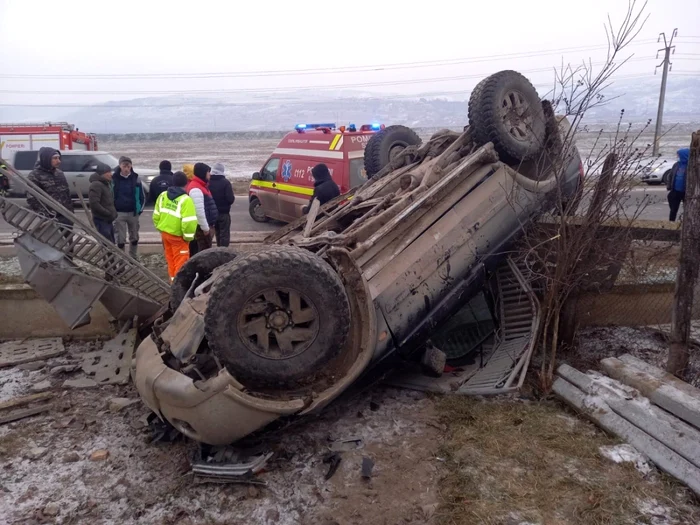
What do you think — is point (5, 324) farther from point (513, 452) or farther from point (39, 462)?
point (513, 452)

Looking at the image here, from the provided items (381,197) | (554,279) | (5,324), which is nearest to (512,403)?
(554,279)

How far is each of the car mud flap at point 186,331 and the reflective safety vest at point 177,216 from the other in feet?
7.05

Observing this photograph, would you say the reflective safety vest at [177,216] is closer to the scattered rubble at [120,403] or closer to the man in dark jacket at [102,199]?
the man in dark jacket at [102,199]

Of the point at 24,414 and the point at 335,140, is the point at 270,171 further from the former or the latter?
the point at 24,414

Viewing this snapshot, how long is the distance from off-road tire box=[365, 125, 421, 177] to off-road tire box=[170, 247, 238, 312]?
99.5 inches

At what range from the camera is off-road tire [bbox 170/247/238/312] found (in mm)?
4703

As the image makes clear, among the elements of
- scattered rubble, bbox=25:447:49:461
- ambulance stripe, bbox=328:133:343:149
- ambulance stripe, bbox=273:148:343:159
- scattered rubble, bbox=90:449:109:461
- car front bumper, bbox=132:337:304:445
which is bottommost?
scattered rubble, bbox=25:447:49:461

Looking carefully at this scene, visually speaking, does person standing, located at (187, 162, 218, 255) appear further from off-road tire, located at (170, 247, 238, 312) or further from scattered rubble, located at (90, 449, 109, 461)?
scattered rubble, located at (90, 449, 109, 461)

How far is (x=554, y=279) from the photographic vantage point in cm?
443

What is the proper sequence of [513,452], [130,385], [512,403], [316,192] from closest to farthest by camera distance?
[513,452] → [512,403] → [130,385] → [316,192]

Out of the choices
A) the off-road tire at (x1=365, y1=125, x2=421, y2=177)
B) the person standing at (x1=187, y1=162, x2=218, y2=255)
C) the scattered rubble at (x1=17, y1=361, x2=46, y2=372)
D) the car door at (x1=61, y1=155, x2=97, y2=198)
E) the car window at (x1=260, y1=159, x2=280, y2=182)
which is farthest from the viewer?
the car door at (x1=61, y1=155, x2=97, y2=198)

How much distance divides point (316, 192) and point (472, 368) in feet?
9.90

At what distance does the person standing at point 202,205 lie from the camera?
636 centimetres

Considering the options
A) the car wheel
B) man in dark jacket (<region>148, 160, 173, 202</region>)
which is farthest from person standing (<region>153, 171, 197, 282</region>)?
the car wheel
